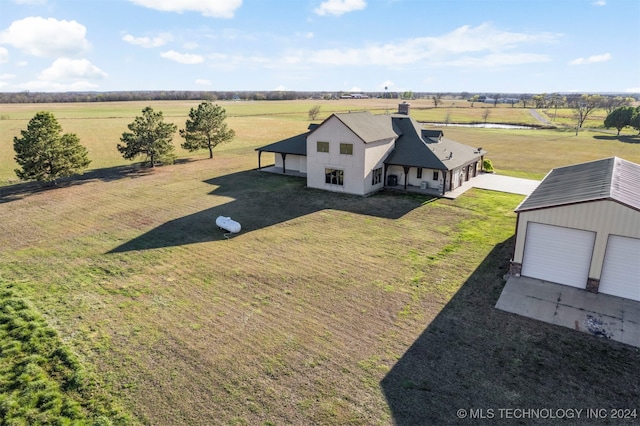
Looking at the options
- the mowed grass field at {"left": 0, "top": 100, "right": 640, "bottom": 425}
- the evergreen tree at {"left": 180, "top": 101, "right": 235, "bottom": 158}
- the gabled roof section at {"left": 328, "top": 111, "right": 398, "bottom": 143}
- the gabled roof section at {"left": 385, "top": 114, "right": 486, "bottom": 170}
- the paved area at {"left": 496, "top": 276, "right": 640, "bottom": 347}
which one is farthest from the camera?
the evergreen tree at {"left": 180, "top": 101, "right": 235, "bottom": 158}

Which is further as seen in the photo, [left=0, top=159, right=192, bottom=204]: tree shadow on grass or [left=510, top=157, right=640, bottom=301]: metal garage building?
[left=0, top=159, right=192, bottom=204]: tree shadow on grass

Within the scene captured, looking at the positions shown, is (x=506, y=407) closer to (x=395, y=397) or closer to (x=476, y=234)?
(x=395, y=397)

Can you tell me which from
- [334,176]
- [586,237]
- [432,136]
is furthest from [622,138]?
[586,237]

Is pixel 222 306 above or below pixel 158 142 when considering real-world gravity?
below

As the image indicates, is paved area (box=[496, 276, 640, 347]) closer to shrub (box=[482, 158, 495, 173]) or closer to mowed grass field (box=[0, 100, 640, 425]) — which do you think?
mowed grass field (box=[0, 100, 640, 425])

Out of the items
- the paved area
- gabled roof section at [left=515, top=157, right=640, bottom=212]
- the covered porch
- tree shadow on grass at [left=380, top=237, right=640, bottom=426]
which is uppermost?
gabled roof section at [left=515, top=157, right=640, bottom=212]

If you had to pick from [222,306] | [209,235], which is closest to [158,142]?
[209,235]

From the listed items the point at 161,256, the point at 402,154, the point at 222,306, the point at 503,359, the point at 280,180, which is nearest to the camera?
the point at 503,359

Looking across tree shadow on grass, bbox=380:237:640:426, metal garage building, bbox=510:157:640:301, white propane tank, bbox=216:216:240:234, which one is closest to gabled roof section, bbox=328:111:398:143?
white propane tank, bbox=216:216:240:234
